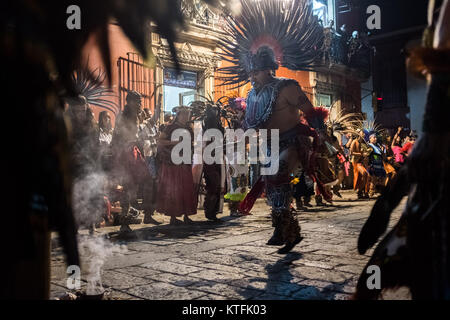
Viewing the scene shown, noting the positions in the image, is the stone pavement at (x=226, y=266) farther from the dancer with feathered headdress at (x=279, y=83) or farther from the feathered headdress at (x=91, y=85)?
the feathered headdress at (x=91, y=85)

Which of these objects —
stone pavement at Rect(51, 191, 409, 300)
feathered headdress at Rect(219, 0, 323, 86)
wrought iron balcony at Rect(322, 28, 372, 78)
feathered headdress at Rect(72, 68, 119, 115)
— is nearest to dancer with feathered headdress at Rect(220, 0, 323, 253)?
feathered headdress at Rect(219, 0, 323, 86)

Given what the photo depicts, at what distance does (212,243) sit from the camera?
5277 mm

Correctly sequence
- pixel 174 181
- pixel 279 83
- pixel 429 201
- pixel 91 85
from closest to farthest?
pixel 429 201, pixel 91 85, pixel 279 83, pixel 174 181

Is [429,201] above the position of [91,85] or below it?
below

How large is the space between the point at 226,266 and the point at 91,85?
2.19 metres

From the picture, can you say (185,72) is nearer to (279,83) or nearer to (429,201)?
(279,83)

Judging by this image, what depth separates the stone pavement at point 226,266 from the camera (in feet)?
10.1

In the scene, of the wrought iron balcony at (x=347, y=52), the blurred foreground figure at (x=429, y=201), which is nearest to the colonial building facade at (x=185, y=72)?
the wrought iron balcony at (x=347, y=52)

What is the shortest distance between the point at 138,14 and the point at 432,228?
1489mm

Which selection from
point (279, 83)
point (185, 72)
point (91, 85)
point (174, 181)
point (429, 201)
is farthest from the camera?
point (185, 72)

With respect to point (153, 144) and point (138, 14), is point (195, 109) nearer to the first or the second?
point (153, 144)

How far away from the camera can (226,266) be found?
3.93 metres

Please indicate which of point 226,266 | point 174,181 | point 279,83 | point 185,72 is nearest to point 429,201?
point 226,266

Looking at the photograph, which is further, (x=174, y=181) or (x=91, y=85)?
(x=174, y=181)
